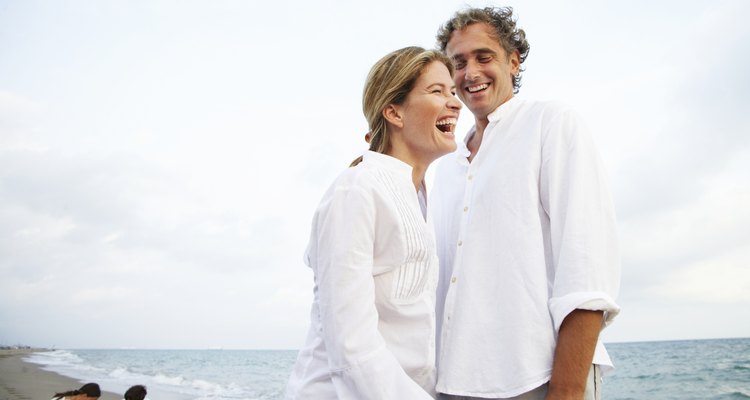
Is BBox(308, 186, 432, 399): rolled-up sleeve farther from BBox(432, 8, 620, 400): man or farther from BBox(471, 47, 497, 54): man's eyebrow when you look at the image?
BBox(471, 47, 497, 54): man's eyebrow

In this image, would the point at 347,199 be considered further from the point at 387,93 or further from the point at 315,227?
the point at 387,93

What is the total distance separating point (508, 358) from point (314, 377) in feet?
2.23

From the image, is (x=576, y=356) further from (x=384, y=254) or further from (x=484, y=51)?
(x=484, y=51)

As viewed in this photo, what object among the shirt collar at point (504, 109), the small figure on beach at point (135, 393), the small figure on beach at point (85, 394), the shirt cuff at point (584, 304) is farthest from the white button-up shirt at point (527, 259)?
the small figure on beach at point (85, 394)

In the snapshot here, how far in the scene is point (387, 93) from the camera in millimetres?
2248

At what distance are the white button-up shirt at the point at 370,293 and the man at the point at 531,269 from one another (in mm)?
186

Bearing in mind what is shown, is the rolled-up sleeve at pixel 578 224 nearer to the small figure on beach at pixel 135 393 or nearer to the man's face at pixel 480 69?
the man's face at pixel 480 69

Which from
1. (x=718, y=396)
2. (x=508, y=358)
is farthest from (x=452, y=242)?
(x=718, y=396)

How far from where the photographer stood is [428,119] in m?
2.22

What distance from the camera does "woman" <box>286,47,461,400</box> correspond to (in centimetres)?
164

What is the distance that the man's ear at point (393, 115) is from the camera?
225 centimetres

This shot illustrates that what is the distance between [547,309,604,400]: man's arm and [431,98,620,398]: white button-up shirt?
0.13 feet

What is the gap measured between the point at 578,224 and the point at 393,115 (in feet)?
2.68

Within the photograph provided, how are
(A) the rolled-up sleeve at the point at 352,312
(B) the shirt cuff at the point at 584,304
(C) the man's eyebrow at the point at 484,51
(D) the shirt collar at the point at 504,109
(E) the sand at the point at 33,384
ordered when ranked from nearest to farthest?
(A) the rolled-up sleeve at the point at 352,312 → (B) the shirt cuff at the point at 584,304 → (D) the shirt collar at the point at 504,109 → (C) the man's eyebrow at the point at 484,51 → (E) the sand at the point at 33,384
